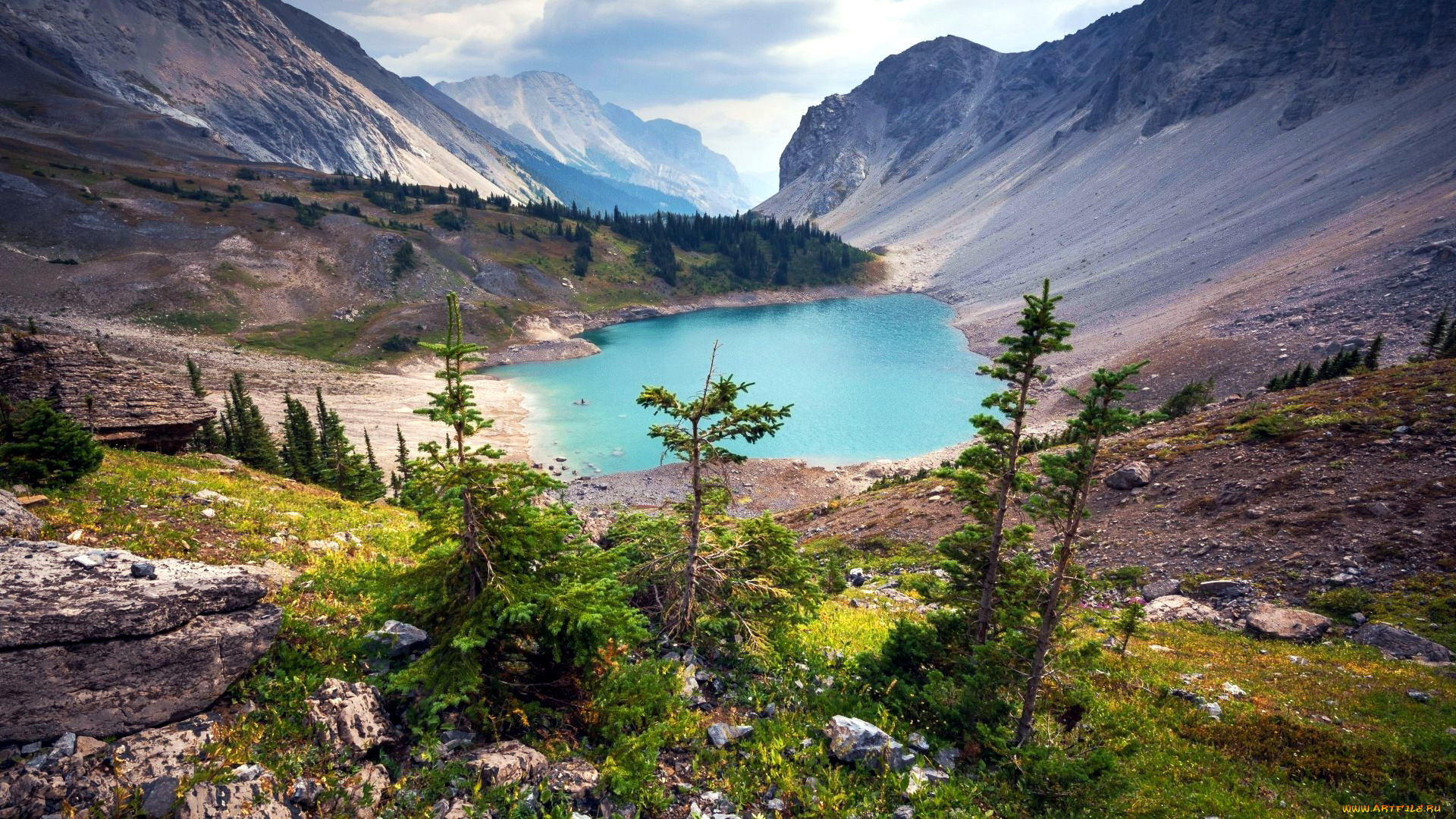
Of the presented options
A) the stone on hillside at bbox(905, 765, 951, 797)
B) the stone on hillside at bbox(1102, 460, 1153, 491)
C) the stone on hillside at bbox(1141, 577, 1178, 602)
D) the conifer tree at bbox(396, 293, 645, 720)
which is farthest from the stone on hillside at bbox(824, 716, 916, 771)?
the stone on hillside at bbox(1102, 460, 1153, 491)

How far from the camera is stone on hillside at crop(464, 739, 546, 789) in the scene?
797 centimetres

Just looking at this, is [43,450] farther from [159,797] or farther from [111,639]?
[159,797]

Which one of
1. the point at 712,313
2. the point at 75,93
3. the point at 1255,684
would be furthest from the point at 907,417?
the point at 75,93

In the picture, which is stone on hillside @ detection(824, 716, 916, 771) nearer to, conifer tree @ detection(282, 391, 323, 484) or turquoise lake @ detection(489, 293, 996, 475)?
conifer tree @ detection(282, 391, 323, 484)

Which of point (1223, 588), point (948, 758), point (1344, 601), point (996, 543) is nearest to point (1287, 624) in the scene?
point (1344, 601)

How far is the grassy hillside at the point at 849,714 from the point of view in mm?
8453

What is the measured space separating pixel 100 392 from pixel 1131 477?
45.1 m

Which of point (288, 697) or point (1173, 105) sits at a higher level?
point (1173, 105)

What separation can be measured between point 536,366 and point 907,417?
199 feet

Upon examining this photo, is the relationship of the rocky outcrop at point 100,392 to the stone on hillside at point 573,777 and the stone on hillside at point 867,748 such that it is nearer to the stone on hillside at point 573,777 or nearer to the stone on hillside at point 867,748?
the stone on hillside at point 573,777

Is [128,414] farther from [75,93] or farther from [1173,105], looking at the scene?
[75,93]

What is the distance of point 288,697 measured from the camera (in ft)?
26.8

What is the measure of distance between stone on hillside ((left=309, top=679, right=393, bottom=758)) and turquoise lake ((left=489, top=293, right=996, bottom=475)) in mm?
47080

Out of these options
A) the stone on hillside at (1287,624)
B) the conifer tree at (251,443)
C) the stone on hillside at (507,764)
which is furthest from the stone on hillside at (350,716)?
the conifer tree at (251,443)
